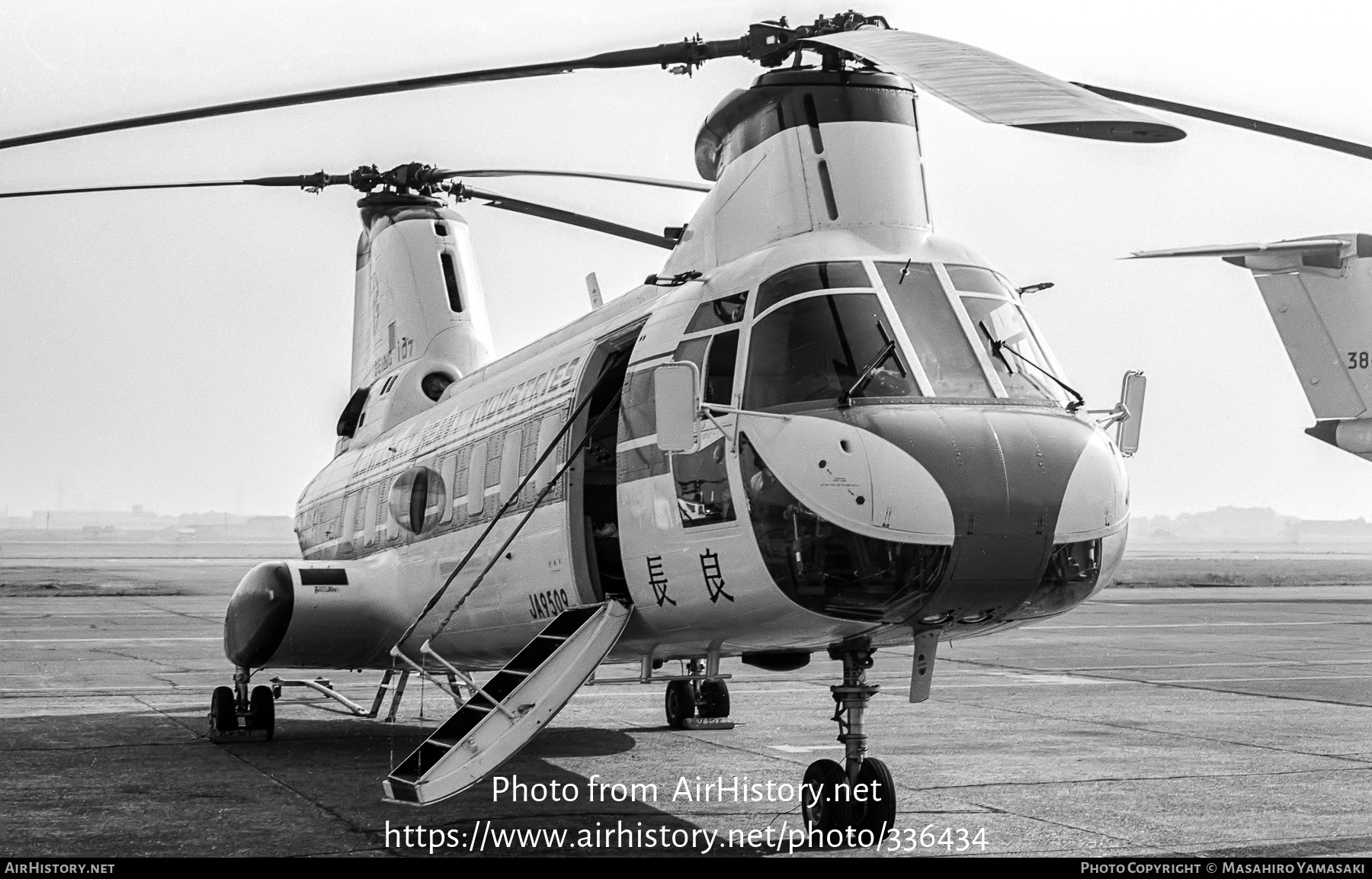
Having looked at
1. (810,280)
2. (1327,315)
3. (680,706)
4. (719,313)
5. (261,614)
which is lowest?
(680,706)

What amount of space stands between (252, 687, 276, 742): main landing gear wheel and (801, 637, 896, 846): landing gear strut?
767 centimetres

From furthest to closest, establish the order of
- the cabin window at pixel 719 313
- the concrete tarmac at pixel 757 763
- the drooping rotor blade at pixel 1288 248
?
the drooping rotor blade at pixel 1288 248
the concrete tarmac at pixel 757 763
the cabin window at pixel 719 313

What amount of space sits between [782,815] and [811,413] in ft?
10.4

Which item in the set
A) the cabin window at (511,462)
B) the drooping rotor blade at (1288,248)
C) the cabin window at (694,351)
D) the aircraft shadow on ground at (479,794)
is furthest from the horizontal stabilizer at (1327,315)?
the cabin window at (694,351)

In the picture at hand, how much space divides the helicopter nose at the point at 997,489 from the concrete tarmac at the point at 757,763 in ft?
5.94

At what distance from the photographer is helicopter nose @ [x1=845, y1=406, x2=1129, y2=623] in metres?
7.46

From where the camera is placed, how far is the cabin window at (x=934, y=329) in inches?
316

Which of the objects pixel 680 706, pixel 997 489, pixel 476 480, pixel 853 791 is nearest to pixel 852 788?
pixel 853 791

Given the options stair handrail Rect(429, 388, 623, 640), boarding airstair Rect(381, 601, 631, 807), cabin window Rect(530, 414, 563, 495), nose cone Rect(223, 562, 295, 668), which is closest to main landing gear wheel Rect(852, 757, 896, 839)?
boarding airstair Rect(381, 601, 631, 807)

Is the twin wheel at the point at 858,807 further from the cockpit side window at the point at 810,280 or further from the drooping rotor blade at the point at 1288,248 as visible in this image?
the drooping rotor blade at the point at 1288,248

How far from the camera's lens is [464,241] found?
17.3 metres

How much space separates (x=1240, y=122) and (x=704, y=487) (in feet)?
13.4

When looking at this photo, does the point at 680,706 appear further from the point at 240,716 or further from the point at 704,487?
the point at 704,487

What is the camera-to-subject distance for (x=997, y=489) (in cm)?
750
